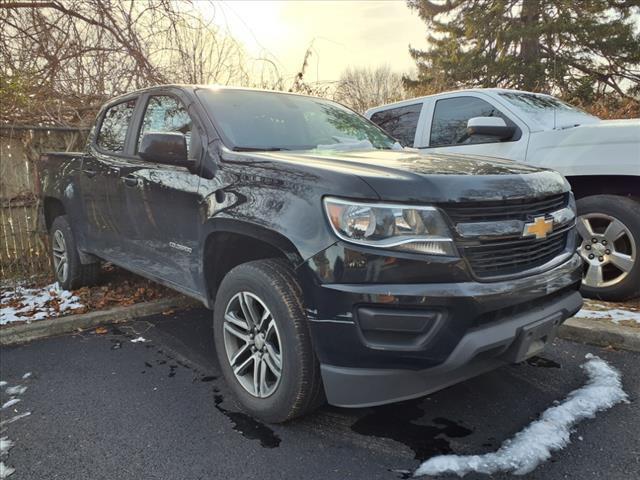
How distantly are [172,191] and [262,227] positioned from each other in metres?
1.05

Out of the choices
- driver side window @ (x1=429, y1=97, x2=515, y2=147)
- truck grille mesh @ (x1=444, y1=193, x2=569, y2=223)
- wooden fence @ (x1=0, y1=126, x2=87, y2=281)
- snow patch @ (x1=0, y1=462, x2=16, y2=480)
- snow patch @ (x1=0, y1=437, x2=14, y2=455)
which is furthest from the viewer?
wooden fence @ (x1=0, y1=126, x2=87, y2=281)

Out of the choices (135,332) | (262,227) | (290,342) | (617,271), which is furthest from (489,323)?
(135,332)

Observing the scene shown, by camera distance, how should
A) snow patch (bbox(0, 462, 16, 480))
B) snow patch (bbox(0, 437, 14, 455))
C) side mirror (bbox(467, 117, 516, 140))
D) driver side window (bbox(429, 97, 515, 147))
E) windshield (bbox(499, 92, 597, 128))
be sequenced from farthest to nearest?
driver side window (bbox(429, 97, 515, 147)) → windshield (bbox(499, 92, 597, 128)) → side mirror (bbox(467, 117, 516, 140)) → snow patch (bbox(0, 437, 14, 455)) → snow patch (bbox(0, 462, 16, 480))

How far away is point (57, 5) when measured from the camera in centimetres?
639

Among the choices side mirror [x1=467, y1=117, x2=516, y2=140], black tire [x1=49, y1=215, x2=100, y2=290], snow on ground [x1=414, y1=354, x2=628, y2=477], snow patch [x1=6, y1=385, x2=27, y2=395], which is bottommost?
snow patch [x1=6, y1=385, x2=27, y2=395]

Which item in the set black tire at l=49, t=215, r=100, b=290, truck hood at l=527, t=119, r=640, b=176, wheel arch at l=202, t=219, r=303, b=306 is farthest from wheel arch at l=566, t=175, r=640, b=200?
black tire at l=49, t=215, r=100, b=290

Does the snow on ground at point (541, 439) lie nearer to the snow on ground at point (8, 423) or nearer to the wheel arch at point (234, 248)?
the wheel arch at point (234, 248)

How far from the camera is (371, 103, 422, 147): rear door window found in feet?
18.7

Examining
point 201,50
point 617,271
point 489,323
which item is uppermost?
point 201,50

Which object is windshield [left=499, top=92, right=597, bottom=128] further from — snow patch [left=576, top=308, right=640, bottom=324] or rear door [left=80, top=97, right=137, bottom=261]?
rear door [left=80, top=97, right=137, bottom=261]

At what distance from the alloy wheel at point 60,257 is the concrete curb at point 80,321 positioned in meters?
0.85

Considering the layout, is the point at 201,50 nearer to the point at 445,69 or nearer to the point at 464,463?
the point at 464,463

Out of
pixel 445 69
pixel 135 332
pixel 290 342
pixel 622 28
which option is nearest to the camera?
pixel 290 342

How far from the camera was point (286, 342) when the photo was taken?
2.36 m
